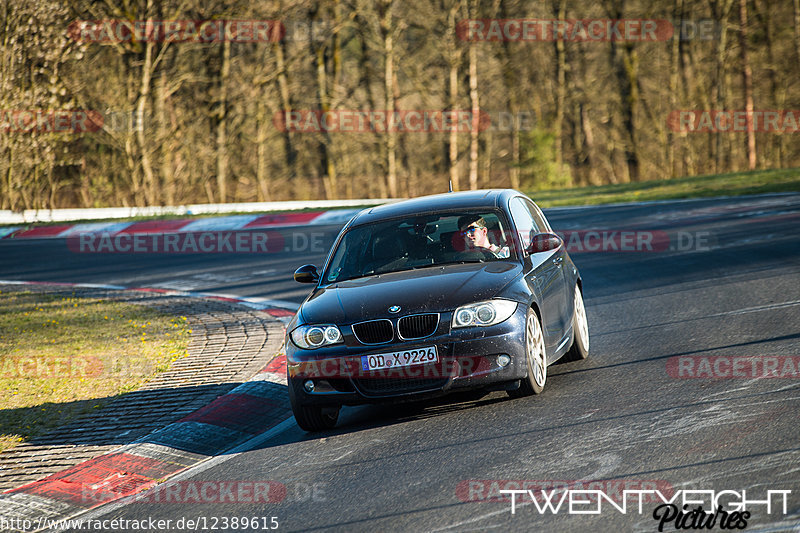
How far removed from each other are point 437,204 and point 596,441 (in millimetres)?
3029

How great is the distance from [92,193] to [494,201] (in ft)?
102

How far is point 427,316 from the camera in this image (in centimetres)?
685

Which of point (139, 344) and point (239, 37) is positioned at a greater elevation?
point (239, 37)

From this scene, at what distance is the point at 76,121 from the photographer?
32344 mm

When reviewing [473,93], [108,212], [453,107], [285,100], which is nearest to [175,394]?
[108,212]

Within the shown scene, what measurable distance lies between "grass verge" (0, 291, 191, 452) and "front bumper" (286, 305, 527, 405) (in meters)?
2.51

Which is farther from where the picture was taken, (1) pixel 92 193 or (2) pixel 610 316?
(1) pixel 92 193

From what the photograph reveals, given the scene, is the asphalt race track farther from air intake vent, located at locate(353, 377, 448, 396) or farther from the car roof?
the car roof

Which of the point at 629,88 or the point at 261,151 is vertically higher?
the point at 629,88

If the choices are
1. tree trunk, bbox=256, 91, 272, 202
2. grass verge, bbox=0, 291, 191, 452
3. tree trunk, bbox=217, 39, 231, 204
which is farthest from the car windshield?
tree trunk, bbox=256, 91, 272, 202

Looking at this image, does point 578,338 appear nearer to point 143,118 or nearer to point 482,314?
point 482,314

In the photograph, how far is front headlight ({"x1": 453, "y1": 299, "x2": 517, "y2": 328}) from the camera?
270 inches

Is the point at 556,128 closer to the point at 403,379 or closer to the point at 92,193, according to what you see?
the point at 92,193

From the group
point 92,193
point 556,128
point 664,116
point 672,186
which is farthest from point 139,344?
point 664,116
